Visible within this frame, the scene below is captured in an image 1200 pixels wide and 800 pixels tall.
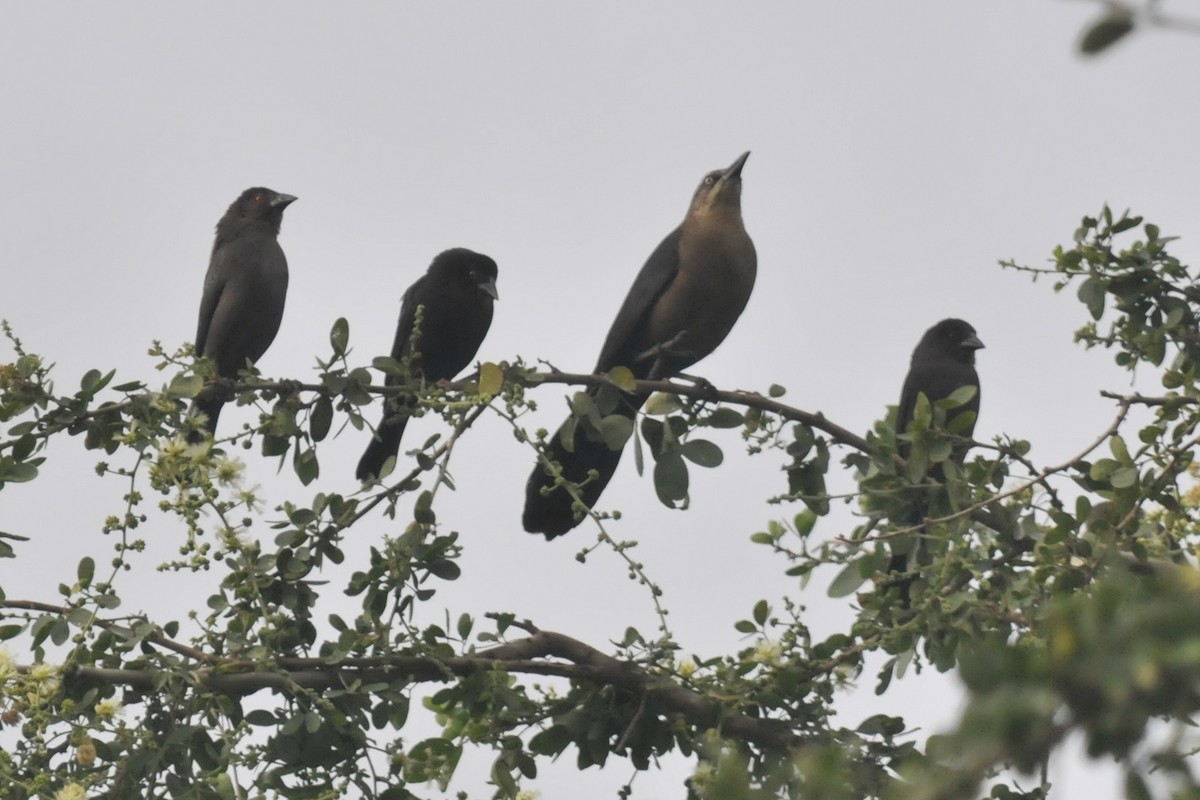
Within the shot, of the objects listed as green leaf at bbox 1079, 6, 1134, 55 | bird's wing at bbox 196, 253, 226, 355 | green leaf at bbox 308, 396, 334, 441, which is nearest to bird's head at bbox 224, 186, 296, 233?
bird's wing at bbox 196, 253, 226, 355

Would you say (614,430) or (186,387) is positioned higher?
(614,430)

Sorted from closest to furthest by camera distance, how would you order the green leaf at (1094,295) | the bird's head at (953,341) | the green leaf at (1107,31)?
1. the green leaf at (1107,31)
2. the green leaf at (1094,295)
3. the bird's head at (953,341)

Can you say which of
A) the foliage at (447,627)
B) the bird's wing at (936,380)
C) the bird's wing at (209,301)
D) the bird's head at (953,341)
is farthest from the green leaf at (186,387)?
the bird's head at (953,341)

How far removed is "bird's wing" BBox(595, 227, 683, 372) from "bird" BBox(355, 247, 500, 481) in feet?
2.04

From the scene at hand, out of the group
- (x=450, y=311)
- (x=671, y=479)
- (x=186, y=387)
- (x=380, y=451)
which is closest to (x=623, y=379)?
(x=671, y=479)

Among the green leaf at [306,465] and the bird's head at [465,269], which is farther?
the bird's head at [465,269]

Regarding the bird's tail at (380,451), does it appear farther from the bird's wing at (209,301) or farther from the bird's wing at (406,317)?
the bird's wing at (209,301)

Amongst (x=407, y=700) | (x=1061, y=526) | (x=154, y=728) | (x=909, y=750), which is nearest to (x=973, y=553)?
(x=1061, y=526)

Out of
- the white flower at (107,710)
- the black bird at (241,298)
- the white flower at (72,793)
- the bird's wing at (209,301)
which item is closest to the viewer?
the white flower at (72,793)

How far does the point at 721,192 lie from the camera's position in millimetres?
6555

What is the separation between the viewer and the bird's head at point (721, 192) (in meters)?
6.50

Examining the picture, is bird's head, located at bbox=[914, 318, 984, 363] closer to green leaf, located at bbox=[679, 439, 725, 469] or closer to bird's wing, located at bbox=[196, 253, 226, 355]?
bird's wing, located at bbox=[196, 253, 226, 355]

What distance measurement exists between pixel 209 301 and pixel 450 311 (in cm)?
118

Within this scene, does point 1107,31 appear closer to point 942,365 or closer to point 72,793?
point 72,793
